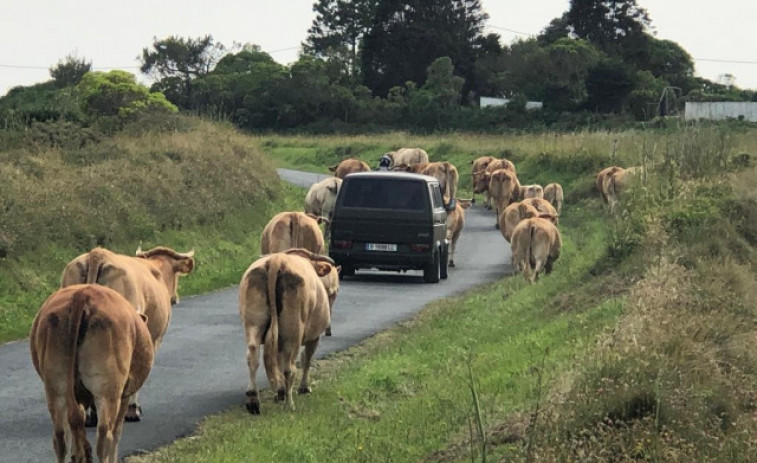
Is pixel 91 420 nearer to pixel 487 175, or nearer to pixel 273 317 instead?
pixel 273 317

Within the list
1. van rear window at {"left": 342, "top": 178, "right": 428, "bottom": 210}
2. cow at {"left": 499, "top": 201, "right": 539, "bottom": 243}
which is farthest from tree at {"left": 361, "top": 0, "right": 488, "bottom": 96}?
van rear window at {"left": 342, "top": 178, "right": 428, "bottom": 210}

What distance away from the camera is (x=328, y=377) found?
1334cm

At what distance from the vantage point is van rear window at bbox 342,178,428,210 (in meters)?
23.4

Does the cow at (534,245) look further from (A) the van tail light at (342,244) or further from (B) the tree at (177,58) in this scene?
(B) the tree at (177,58)

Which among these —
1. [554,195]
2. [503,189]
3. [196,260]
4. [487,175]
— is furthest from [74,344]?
[487,175]

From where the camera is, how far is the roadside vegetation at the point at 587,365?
809cm

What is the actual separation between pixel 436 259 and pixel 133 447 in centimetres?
1417

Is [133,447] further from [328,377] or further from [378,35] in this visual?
[378,35]

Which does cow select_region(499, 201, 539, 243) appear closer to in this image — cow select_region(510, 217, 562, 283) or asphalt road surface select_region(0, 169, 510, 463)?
asphalt road surface select_region(0, 169, 510, 463)

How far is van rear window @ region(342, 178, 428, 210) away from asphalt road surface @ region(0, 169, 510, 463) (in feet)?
4.90

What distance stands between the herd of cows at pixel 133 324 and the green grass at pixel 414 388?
1.90ft

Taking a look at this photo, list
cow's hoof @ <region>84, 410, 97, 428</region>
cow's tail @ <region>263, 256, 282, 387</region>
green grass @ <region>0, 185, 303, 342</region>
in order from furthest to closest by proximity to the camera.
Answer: green grass @ <region>0, 185, 303, 342</region> < cow's tail @ <region>263, 256, 282, 387</region> < cow's hoof @ <region>84, 410, 97, 428</region>

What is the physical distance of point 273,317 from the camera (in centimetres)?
1106

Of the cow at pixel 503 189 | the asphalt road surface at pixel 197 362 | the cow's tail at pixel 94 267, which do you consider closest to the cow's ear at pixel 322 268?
the asphalt road surface at pixel 197 362
